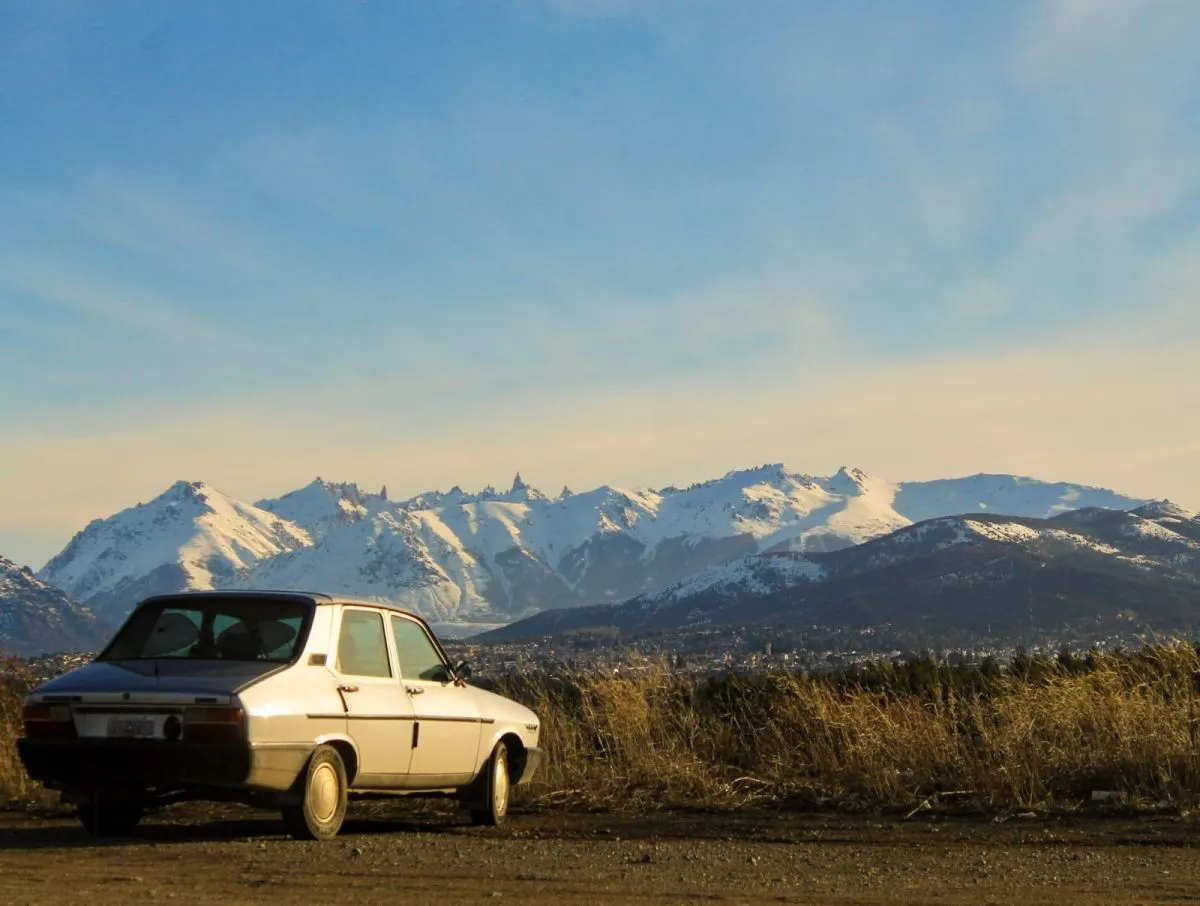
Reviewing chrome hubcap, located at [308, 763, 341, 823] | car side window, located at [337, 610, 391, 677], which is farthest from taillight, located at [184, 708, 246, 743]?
car side window, located at [337, 610, 391, 677]

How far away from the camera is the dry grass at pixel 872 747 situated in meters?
13.2

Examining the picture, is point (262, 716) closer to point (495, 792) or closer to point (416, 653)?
point (416, 653)

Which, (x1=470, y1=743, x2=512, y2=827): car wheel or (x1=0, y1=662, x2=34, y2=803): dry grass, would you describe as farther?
(x1=0, y1=662, x2=34, y2=803): dry grass

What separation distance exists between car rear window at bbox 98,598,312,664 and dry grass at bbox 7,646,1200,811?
13.8ft

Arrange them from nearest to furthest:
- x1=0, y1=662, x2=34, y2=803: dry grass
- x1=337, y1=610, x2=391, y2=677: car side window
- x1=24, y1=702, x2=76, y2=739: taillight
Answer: x1=24, y1=702, x2=76, y2=739: taillight → x1=337, y1=610, x2=391, y2=677: car side window → x1=0, y1=662, x2=34, y2=803: dry grass

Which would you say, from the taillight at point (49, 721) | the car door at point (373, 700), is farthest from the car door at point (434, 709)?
the taillight at point (49, 721)

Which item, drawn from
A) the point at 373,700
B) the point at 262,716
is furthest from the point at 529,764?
the point at 262,716

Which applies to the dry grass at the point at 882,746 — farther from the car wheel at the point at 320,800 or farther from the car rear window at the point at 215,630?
the car rear window at the point at 215,630

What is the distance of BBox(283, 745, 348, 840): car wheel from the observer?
33.3 feet

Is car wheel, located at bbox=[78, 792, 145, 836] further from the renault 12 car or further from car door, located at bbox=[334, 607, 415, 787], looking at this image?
car door, located at bbox=[334, 607, 415, 787]

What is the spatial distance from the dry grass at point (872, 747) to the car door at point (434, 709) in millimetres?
2206

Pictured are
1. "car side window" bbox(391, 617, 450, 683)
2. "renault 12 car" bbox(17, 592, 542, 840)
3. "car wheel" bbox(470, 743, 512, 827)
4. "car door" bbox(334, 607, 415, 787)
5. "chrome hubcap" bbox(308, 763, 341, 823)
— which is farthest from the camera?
"car wheel" bbox(470, 743, 512, 827)

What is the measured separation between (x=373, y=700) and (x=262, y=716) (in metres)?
1.26

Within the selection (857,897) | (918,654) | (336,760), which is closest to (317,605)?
(336,760)
